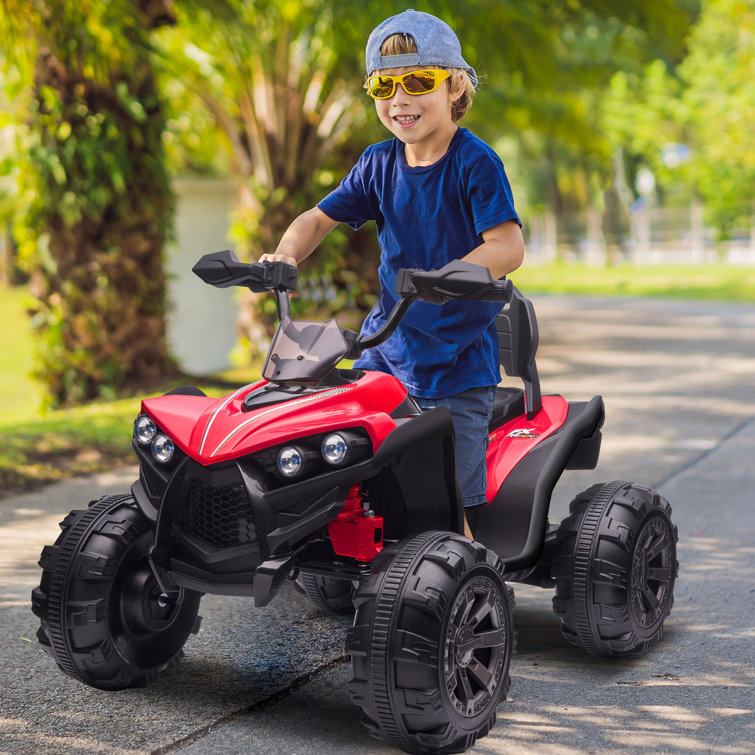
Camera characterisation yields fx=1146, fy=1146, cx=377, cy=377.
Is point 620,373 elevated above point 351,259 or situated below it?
below

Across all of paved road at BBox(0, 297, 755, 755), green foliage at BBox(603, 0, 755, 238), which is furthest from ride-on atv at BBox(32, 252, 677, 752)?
green foliage at BBox(603, 0, 755, 238)

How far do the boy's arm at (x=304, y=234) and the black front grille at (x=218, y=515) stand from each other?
80cm

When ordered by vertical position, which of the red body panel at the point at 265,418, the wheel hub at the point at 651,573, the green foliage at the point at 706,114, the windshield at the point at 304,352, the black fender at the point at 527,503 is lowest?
the wheel hub at the point at 651,573

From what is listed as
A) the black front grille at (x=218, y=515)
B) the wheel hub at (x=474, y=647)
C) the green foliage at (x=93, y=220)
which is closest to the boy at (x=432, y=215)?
the wheel hub at (x=474, y=647)

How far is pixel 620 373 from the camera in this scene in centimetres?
1174

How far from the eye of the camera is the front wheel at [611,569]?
145 inches

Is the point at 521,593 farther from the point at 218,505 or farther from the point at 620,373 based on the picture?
the point at 620,373

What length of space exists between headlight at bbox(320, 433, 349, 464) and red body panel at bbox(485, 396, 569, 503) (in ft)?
2.93

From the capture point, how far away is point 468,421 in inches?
139

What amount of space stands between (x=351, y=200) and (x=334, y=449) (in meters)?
0.99

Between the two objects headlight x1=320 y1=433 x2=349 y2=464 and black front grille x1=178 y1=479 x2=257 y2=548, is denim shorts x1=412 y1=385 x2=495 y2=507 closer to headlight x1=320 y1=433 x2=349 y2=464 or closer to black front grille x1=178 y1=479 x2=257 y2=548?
headlight x1=320 y1=433 x2=349 y2=464

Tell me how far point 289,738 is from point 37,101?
26.8 feet

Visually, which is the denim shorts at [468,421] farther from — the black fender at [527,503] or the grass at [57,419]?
the grass at [57,419]

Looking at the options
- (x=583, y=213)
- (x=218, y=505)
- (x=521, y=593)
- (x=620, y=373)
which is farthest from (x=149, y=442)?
(x=583, y=213)
